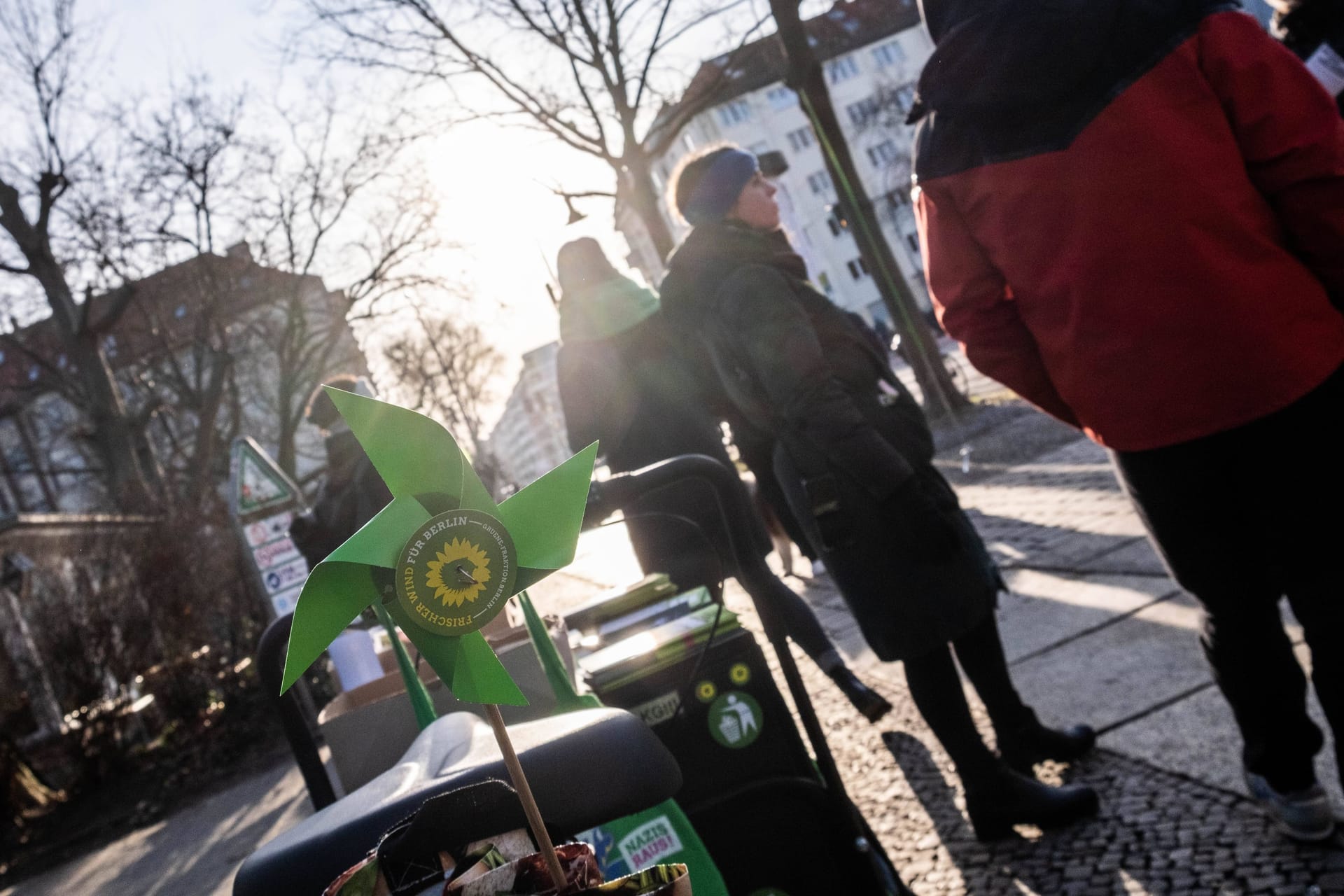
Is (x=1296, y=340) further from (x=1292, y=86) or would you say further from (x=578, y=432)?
(x=578, y=432)

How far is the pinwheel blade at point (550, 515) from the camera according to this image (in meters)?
1.31

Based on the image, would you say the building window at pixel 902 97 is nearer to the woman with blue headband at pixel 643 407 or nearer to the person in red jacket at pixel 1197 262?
the woman with blue headband at pixel 643 407

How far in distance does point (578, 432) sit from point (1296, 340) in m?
2.88

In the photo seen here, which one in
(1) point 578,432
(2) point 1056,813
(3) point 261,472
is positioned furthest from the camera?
(3) point 261,472

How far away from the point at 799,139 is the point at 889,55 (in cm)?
824

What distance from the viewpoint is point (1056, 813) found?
2850mm

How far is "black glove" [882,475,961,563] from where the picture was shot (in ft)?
9.34

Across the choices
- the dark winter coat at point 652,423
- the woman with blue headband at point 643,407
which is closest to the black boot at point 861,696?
the woman with blue headband at point 643,407

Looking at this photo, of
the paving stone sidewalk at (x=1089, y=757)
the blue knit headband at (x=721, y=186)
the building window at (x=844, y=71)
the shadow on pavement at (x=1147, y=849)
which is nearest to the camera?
the shadow on pavement at (x=1147, y=849)

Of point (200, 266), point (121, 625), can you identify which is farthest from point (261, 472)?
point (200, 266)

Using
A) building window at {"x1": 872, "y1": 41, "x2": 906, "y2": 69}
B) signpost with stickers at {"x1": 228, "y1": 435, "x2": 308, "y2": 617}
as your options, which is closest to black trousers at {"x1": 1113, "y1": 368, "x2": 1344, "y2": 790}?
signpost with stickers at {"x1": 228, "y1": 435, "x2": 308, "y2": 617}

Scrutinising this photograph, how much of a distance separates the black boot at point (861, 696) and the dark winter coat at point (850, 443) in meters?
0.34

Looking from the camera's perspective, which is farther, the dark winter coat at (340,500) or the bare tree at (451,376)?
the bare tree at (451,376)

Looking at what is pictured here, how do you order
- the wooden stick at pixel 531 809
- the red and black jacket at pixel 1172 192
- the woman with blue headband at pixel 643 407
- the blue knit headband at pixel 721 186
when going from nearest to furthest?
the wooden stick at pixel 531 809 → the red and black jacket at pixel 1172 192 → the blue knit headband at pixel 721 186 → the woman with blue headband at pixel 643 407
